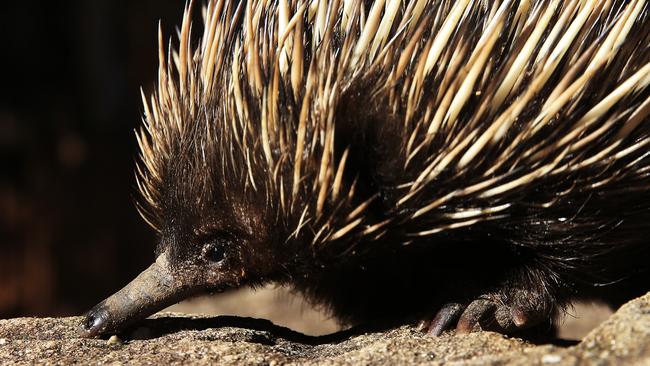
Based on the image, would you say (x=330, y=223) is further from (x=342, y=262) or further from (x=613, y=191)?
(x=613, y=191)

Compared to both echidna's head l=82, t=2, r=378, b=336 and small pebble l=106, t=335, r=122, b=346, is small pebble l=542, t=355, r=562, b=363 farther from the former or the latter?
small pebble l=106, t=335, r=122, b=346

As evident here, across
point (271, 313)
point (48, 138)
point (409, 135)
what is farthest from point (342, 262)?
point (48, 138)

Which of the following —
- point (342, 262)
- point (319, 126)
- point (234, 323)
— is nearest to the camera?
point (319, 126)

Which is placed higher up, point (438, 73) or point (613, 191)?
point (438, 73)

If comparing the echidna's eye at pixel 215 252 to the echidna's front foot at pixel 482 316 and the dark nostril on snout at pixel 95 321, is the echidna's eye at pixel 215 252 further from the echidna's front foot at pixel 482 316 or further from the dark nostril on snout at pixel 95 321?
the echidna's front foot at pixel 482 316

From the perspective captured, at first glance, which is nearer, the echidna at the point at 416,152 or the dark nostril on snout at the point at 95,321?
the echidna at the point at 416,152

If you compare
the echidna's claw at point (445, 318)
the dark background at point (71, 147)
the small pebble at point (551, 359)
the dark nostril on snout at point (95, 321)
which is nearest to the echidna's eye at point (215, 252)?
the dark nostril on snout at point (95, 321)
